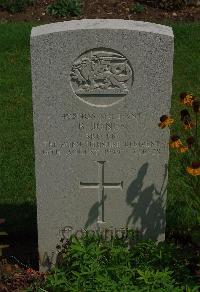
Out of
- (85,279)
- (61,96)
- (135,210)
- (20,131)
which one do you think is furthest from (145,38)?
(20,131)

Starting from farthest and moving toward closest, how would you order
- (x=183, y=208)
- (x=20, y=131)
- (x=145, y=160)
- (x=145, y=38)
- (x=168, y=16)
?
(x=168, y=16), (x=20, y=131), (x=183, y=208), (x=145, y=160), (x=145, y=38)

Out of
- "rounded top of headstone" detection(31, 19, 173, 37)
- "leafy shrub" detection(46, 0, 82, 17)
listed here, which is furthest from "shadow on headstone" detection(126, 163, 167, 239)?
"leafy shrub" detection(46, 0, 82, 17)

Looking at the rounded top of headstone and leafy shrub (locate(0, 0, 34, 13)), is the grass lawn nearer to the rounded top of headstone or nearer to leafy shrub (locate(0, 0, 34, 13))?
leafy shrub (locate(0, 0, 34, 13))

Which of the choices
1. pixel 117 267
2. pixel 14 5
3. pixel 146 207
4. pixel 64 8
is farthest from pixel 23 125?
pixel 14 5

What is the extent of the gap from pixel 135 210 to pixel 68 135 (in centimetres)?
75

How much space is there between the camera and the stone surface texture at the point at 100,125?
15.4ft

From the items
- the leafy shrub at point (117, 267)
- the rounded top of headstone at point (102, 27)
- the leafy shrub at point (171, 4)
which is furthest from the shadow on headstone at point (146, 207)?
the leafy shrub at point (171, 4)

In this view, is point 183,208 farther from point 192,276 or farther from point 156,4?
point 156,4

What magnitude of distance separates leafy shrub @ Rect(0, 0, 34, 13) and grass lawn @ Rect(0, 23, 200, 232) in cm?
80

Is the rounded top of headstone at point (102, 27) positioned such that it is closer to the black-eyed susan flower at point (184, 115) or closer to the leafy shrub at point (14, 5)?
the black-eyed susan flower at point (184, 115)

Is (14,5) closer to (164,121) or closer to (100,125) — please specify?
(100,125)

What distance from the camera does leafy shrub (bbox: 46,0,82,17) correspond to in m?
11.6

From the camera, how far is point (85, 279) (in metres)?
4.79

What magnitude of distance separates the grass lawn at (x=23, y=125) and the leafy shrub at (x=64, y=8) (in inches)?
31.3
